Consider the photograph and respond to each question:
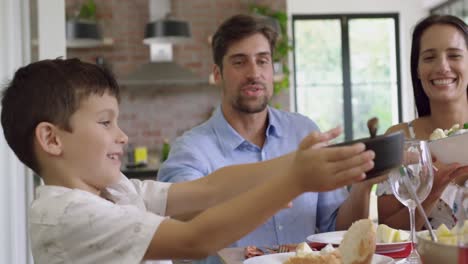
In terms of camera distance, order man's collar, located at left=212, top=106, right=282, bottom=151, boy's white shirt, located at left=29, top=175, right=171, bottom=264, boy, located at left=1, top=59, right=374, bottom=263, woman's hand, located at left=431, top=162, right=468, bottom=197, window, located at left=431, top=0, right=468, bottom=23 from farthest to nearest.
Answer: window, located at left=431, top=0, right=468, bottom=23
man's collar, located at left=212, top=106, right=282, bottom=151
woman's hand, located at left=431, top=162, right=468, bottom=197
boy's white shirt, located at left=29, top=175, right=171, bottom=264
boy, located at left=1, top=59, right=374, bottom=263

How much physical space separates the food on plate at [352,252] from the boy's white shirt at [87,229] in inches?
11.3

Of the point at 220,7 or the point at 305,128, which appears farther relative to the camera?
the point at 220,7

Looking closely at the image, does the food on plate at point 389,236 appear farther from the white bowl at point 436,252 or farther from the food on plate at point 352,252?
the white bowl at point 436,252

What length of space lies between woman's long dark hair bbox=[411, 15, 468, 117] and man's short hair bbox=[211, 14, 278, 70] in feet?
1.69

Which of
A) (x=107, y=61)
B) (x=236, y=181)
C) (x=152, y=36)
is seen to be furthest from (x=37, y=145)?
(x=107, y=61)

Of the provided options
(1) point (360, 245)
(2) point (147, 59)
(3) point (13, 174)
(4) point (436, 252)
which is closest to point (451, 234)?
(4) point (436, 252)

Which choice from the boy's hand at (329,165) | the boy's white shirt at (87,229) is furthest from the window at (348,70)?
the boy's hand at (329,165)

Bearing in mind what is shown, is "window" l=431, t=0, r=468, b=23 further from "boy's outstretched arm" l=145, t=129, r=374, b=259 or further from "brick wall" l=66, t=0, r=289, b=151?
"boy's outstretched arm" l=145, t=129, r=374, b=259

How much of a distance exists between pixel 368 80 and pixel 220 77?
633 centimetres

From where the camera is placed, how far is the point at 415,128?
7.51 ft

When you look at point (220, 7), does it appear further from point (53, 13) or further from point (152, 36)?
point (53, 13)

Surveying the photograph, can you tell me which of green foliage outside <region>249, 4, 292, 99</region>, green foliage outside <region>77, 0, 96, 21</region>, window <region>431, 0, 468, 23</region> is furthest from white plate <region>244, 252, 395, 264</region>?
window <region>431, 0, 468, 23</region>

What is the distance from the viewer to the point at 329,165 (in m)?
0.93

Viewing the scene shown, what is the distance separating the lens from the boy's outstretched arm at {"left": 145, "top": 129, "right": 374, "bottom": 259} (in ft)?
3.04
